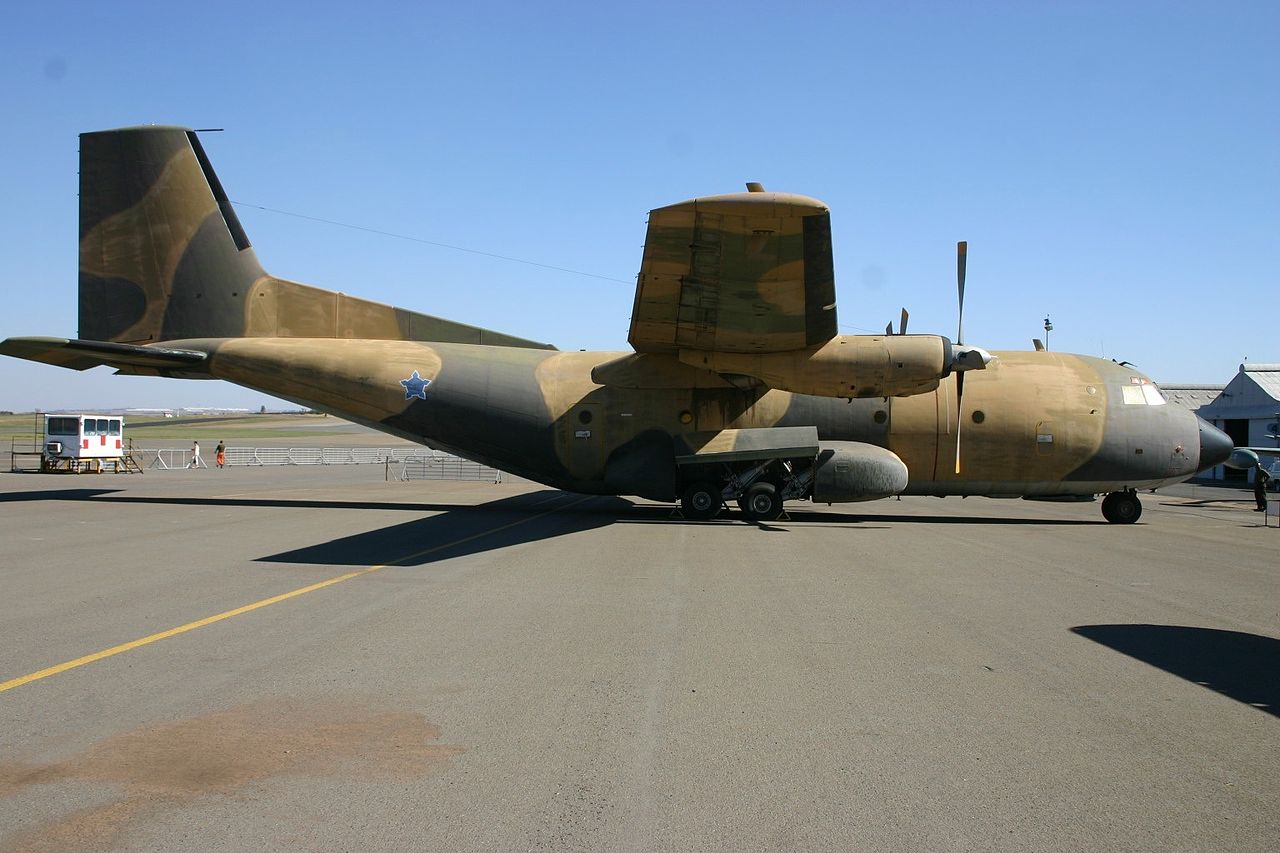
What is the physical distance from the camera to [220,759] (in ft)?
14.6

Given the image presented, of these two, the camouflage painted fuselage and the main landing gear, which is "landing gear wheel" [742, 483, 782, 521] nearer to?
the main landing gear

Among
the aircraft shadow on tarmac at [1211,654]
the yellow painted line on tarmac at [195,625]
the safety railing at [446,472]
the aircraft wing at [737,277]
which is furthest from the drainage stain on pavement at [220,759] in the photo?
the safety railing at [446,472]

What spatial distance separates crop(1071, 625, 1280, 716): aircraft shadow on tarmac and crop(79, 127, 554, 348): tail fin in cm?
1538

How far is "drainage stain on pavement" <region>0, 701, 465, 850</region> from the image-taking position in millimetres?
3744

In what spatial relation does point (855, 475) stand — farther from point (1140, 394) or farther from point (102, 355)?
point (102, 355)

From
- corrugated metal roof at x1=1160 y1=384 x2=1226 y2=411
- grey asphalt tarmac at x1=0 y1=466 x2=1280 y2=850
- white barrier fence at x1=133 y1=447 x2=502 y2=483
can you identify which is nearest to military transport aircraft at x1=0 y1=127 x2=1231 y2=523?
grey asphalt tarmac at x1=0 y1=466 x2=1280 y2=850

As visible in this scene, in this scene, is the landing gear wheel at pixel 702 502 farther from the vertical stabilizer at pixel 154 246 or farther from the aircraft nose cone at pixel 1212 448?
the vertical stabilizer at pixel 154 246

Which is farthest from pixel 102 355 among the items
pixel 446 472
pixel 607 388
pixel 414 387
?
pixel 446 472

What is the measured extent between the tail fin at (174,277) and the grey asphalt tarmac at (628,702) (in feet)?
27.0

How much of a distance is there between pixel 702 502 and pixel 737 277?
20.7 ft

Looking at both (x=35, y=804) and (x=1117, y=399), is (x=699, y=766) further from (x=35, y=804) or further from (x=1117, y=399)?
(x=1117, y=399)

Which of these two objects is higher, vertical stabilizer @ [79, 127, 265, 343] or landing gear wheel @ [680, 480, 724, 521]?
vertical stabilizer @ [79, 127, 265, 343]

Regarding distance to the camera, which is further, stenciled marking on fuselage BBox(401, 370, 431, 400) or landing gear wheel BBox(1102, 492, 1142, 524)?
landing gear wheel BBox(1102, 492, 1142, 524)

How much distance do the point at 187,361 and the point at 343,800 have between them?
17735mm
